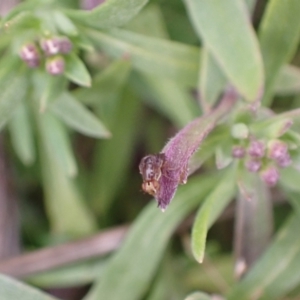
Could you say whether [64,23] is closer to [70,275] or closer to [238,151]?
[238,151]

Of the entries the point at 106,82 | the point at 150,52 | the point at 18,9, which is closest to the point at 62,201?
the point at 106,82

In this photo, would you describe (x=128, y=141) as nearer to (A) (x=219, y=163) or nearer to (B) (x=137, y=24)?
(B) (x=137, y=24)

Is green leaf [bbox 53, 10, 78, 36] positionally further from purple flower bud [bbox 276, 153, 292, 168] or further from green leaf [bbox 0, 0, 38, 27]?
purple flower bud [bbox 276, 153, 292, 168]

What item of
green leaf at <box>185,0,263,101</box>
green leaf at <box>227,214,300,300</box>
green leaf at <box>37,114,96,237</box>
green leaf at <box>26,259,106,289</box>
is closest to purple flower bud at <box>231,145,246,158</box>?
green leaf at <box>185,0,263,101</box>

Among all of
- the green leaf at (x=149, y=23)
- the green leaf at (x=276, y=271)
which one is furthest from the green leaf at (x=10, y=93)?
the green leaf at (x=276, y=271)

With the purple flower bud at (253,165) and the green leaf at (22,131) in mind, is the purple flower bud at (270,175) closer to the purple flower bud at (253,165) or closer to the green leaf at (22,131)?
the purple flower bud at (253,165)

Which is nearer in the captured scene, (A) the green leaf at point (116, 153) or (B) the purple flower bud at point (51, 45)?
(B) the purple flower bud at point (51, 45)
